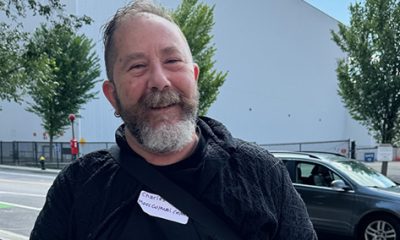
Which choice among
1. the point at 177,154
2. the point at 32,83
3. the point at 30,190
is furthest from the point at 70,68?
the point at 177,154

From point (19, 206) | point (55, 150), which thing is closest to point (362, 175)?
point (19, 206)

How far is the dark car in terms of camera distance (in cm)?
659

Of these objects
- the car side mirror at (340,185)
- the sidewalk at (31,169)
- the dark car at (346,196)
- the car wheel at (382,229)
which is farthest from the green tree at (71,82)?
the car wheel at (382,229)

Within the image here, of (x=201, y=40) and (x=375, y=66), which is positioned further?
(x=201, y=40)

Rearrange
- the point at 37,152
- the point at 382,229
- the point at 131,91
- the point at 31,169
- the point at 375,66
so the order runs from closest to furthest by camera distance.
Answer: the point at 131,91 → the point at 382,229 → the point at 375,66 → the point at 31,169 → the point at 37,152

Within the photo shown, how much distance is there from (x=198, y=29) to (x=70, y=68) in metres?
7.35

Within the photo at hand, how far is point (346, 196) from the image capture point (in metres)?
6.91

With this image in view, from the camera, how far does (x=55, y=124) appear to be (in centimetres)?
2338

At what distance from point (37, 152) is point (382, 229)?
23.9 meters

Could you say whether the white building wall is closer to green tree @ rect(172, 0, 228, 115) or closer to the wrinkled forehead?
green tree @ rect(172, 0, 228, 115)

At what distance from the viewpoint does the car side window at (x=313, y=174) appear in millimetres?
7316

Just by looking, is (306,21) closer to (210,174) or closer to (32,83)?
(32,83)

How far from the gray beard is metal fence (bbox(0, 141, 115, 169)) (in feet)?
72.7

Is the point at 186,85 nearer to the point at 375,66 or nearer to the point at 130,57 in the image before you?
the point at 130,57
